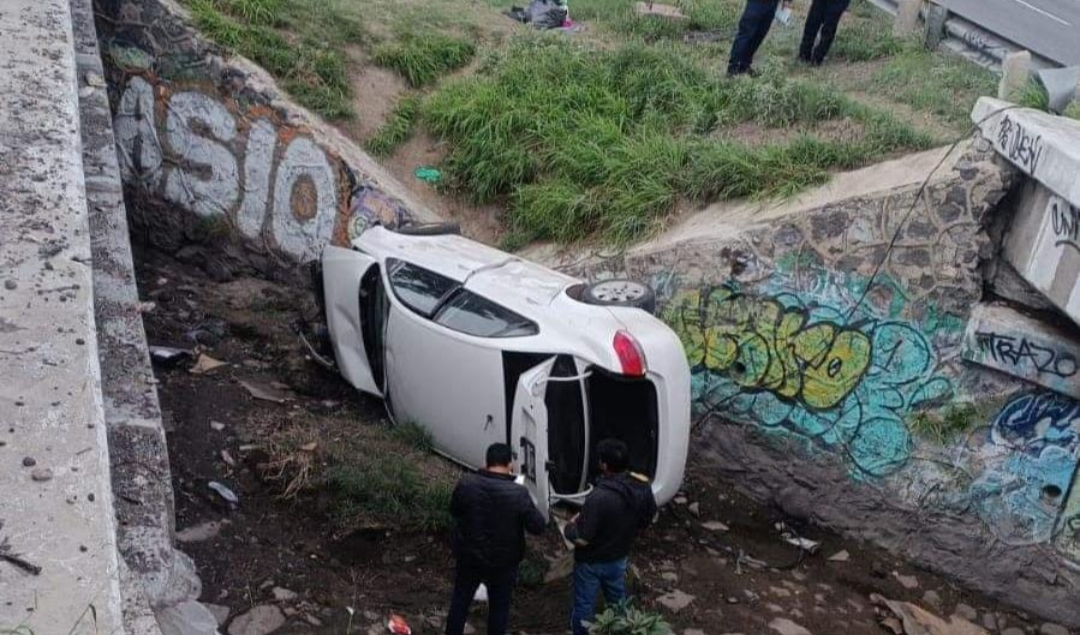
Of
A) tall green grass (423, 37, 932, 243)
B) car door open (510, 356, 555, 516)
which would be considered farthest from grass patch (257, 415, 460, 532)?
tall green grass (423, 37, 932, 243)

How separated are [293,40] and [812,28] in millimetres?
5725

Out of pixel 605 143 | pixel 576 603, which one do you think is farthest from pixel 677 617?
pixel 605 143

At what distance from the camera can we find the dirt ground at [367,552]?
7125 millimetres

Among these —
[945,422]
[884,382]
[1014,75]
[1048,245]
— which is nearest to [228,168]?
[884,382]

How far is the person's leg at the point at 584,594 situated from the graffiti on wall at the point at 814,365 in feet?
10.1

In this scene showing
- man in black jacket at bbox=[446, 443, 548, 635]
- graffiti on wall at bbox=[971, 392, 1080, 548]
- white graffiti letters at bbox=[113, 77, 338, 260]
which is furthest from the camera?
white graffiti letters at bbox=[113, 77, 338, 260]

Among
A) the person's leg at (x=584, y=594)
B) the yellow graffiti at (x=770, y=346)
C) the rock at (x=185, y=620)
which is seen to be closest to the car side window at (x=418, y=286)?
the yellow graffiti at (x=770, y=346)

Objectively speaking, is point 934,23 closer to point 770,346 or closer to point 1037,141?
point 1037,141

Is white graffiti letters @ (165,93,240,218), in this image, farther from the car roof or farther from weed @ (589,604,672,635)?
weed @ (589,604,672,635)

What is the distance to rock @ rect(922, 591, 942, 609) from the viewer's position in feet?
28.8

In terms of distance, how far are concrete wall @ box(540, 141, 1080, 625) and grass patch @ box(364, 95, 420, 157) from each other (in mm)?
3602

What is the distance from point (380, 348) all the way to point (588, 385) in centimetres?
211

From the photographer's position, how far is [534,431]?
23.6 ft

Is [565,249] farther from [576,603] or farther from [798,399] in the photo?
[576,603]
